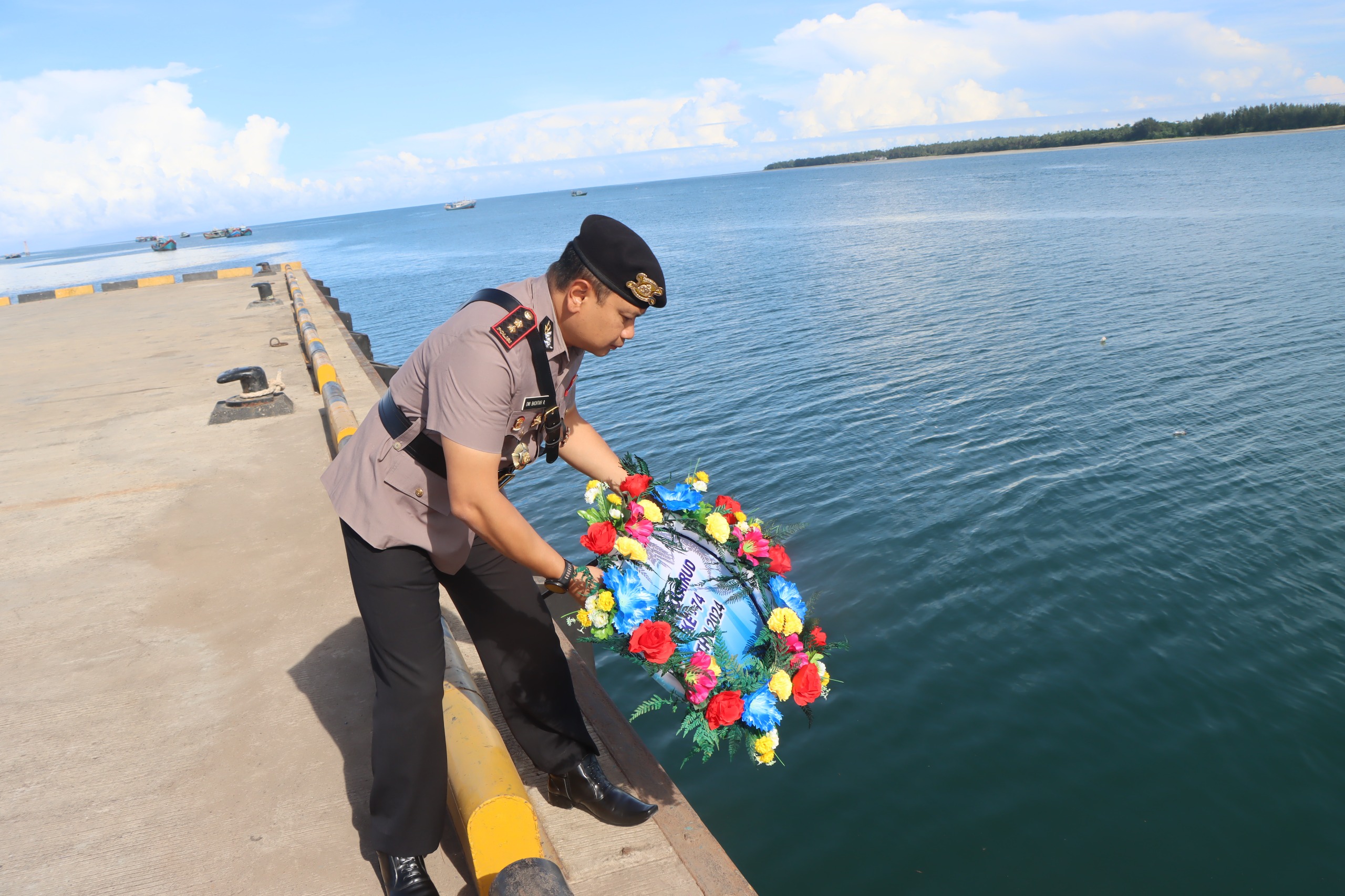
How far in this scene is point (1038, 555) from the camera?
9164 mm

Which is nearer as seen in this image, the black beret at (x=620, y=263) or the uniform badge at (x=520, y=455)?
the black beret at (x=620, y=263)

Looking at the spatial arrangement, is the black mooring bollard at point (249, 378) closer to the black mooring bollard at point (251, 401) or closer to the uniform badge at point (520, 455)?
the black mooring bollard at point (251, 401)

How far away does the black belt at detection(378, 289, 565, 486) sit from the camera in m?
2.83

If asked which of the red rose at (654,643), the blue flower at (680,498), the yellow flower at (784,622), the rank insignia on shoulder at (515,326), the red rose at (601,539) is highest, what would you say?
the rank insignia on shoulder at (515,326)

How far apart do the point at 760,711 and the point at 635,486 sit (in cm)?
102

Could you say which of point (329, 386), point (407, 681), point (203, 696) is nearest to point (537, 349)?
point (407, 681)

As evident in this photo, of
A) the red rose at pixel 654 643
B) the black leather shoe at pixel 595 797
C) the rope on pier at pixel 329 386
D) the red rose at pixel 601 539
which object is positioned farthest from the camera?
the rope on pier at pixel 329 386

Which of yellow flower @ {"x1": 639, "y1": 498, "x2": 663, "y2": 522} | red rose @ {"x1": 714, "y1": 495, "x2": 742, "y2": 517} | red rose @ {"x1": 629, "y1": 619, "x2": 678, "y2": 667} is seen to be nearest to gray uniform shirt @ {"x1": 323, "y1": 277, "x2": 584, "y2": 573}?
yellow flower @ {"x1": 639, "y1": 498, "x2": 663, "y2": 522}

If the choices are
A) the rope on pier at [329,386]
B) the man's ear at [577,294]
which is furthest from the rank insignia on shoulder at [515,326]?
the rope on pier at [329,386]

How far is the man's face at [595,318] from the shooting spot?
111 inches

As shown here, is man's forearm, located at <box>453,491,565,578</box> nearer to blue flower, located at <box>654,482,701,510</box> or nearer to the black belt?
the black belt

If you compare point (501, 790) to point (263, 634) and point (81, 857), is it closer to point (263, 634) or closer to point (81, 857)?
point (81, 857)

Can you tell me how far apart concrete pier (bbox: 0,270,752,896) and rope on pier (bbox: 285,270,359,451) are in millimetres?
409

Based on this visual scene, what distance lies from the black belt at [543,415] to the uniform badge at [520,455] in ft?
0.31
